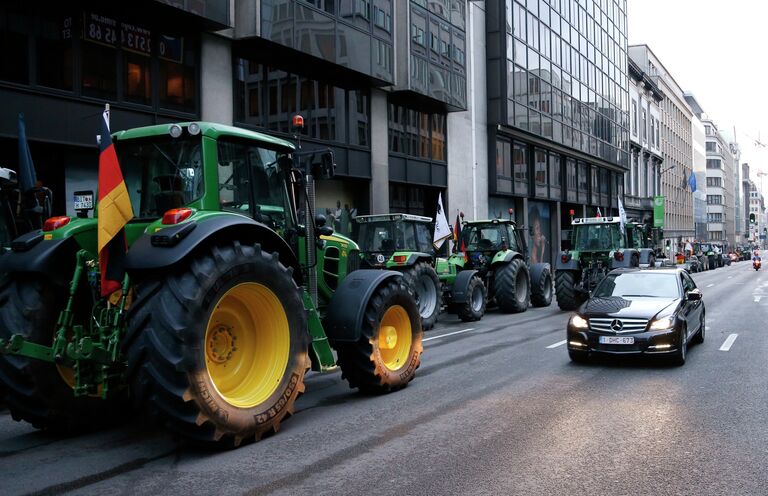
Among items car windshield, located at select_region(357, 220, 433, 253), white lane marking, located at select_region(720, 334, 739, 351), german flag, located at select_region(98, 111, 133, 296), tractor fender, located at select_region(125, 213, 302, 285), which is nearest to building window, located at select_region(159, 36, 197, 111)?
car windshield, located at select_region(357, 220, 433, 253)

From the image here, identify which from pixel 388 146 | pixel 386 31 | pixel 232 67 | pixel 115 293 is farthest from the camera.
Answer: pixel 388 146

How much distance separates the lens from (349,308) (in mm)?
7379

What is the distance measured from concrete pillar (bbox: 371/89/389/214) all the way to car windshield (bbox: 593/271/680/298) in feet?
45.6

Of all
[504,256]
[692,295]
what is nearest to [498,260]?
[504,256]

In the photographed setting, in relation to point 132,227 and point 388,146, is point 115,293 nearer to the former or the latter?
point 132,227

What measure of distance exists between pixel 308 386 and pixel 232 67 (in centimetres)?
1219

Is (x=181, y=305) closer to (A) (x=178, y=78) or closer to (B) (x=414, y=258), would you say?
(B) (x=414, y=258)

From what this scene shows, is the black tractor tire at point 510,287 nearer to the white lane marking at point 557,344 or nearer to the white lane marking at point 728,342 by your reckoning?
the white lane marking at point 557,344

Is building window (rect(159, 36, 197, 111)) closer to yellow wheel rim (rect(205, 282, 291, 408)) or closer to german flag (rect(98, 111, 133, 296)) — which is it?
german flag (rect(98, 111, 133, 296))

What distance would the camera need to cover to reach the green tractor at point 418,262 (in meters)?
15.2

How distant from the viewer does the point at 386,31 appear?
2384cm

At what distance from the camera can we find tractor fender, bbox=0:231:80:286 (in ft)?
19.5

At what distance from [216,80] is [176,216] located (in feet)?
43.0

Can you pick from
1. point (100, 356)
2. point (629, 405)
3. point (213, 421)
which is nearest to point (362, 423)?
point (213, 421)
